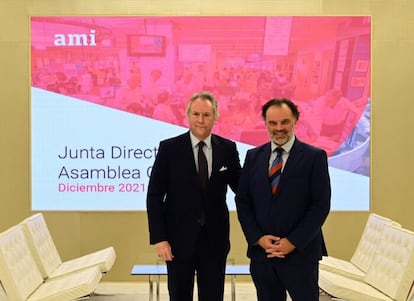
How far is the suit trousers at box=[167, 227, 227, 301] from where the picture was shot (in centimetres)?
332

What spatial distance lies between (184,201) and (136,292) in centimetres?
291

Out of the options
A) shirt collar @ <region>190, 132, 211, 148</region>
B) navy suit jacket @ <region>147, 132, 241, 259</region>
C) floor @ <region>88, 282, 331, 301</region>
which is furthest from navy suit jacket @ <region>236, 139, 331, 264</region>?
floor @ <region>88, 282, 331, 301</region>

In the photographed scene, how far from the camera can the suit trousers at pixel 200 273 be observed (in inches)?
131

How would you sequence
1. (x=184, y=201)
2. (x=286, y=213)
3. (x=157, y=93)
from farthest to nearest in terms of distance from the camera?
(x=157, y=93) < (x=184, y=201) < (x=286, y=213)

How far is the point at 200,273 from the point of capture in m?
3.36

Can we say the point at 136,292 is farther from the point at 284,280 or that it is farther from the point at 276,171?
the point at 276,171

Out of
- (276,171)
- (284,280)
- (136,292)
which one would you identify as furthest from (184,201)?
(136,292)

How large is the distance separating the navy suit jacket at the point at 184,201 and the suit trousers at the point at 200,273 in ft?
0.13

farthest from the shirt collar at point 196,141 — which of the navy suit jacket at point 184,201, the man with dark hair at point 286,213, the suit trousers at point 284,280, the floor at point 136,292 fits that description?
the floor at point 136,292

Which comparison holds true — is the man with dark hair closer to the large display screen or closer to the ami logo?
the large display screen

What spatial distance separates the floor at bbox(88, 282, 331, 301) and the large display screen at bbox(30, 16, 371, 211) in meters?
0.90

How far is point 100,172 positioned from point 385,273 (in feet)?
10.5

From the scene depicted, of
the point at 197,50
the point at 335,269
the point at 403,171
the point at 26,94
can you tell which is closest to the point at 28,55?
the point at 26,94

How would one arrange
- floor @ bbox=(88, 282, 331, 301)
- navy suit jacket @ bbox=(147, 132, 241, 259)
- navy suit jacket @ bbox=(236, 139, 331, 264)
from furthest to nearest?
floor @ bbox=(88, 282, 331, 301) < navy suit jacket @ bbox=(147, 132, 241, 259) < navy suit jacket @ bbox=(236, 139, 331, 264)
